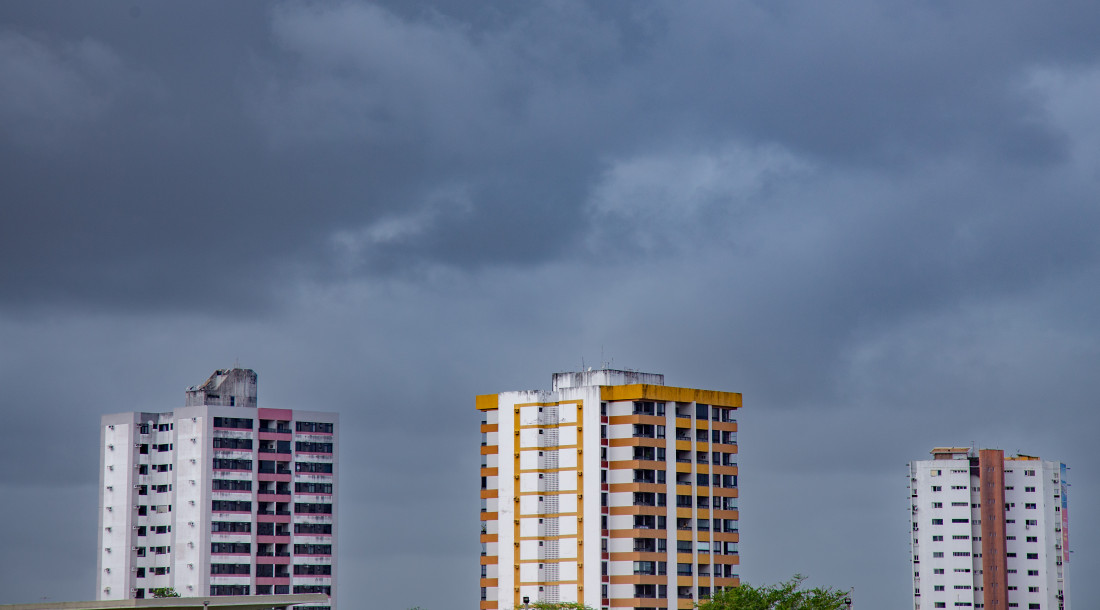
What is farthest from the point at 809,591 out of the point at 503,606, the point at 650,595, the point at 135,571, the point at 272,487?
the point at 135,571

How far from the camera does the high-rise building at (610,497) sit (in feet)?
479

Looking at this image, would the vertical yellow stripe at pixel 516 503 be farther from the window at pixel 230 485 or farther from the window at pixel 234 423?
the window at pixel 234 423

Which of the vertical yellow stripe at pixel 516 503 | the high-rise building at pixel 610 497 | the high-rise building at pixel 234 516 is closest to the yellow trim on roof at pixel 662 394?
the high-rise building at pixel 610 497

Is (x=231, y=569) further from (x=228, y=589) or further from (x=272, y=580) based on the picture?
(x=272, y=580)

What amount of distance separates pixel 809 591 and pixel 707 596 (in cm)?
2219

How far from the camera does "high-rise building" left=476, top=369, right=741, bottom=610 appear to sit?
146125 mm

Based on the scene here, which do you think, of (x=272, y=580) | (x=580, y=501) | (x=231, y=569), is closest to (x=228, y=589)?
(x=231, y=569)

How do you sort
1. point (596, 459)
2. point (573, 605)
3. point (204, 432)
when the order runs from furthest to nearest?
1. point (204, 432)
2. point (596, 459)
3. point (573, 605)

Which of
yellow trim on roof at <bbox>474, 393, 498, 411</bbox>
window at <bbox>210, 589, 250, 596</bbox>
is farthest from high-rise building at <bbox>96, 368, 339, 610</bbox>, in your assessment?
yellow trim on roof at <bbox>474, 393, 498, 411</bbox>

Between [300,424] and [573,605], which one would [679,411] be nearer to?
[573,605]

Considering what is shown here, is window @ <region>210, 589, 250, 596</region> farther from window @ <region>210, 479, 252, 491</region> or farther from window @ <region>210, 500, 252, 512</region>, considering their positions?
window @ <region>210, 479, 252, 491</region>

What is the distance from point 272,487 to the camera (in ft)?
643

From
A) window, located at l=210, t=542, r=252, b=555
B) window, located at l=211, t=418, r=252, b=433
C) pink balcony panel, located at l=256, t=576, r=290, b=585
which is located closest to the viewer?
window, located at l=210, t=542, r=252, b=555

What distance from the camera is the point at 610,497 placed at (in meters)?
148
